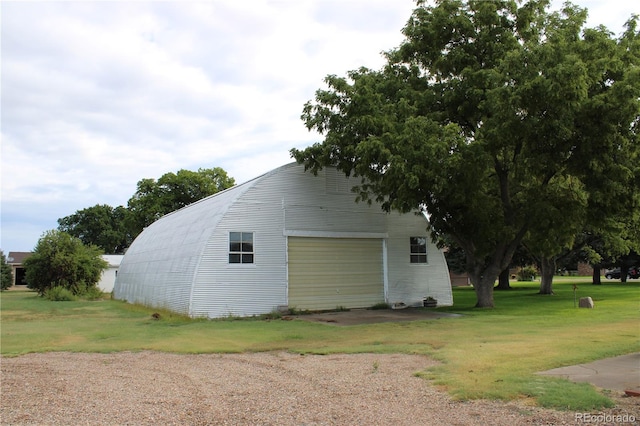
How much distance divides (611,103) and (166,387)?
1482cm

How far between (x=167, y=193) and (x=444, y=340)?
48622 millimetres

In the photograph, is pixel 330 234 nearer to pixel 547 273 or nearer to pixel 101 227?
pixel 547 273

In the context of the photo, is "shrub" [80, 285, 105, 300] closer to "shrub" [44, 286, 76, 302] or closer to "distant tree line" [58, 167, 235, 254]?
"shrub" [44, 286, 76, 302]

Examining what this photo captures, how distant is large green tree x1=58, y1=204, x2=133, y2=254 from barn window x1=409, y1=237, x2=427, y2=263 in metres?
68.4

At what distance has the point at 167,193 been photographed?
2239 inches

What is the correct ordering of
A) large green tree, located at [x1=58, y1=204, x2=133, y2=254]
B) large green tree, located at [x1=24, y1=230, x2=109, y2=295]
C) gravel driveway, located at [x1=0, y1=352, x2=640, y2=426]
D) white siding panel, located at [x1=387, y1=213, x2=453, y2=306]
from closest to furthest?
gravel driveway, located at [x1=0, y1=352, x2=640, y2=426] → white siding panel, located at [x1=387, y1=213, x2=453, y2=306] → large green tree, located at [x1=24, y1=230, x2=109, y2=295] → large green tree, located at [x1=58, y1=204, x2=133, y2=254]

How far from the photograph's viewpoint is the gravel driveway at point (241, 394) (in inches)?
242

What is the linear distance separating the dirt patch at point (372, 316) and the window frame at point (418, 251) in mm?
2977

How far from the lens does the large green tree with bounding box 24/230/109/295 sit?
3466cm

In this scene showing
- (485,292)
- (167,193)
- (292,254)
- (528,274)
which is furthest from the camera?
(528,274)

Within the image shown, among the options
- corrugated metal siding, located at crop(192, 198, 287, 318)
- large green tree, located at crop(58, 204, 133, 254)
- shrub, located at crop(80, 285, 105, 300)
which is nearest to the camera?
corrugated metal siding, located at crop(192, 198, 287, 318)

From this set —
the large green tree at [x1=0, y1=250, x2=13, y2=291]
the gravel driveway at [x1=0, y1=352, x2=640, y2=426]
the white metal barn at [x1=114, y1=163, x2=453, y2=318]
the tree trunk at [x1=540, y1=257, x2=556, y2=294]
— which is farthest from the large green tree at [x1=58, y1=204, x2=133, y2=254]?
the gravel driveway at [x1=0, y1=352, x2=640, y2=426]

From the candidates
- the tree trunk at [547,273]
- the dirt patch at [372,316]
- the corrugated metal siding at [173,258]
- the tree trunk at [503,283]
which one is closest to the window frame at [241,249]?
the corrugated metal siding at [173,258]

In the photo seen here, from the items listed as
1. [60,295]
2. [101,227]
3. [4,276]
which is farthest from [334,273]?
[101,227]
